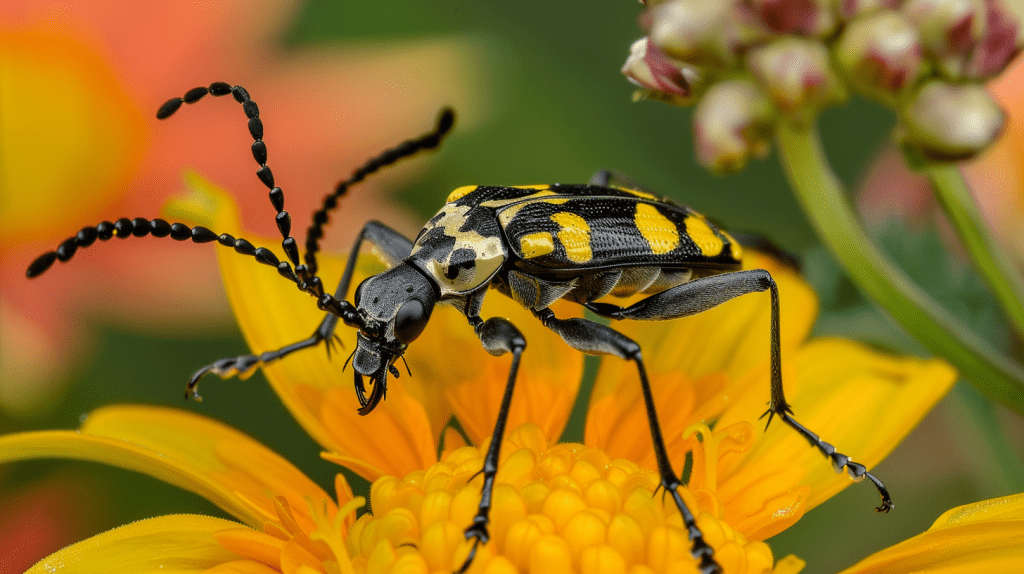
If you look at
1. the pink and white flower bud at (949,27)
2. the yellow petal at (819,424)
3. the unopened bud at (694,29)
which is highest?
the unopened bud at (694,29)

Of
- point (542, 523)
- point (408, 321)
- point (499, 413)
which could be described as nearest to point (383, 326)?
point (408, 321)

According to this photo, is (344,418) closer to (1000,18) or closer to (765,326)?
(765,326)

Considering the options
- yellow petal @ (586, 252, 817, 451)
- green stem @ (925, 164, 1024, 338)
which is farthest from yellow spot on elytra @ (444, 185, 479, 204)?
green stem @ (925, 164, 1024, 338)

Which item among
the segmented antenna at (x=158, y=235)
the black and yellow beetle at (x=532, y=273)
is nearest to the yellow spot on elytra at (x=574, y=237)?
the black and yellow beetle at (x=532, y=273)

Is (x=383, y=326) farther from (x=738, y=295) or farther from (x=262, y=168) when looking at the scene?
(x=738, y=295)

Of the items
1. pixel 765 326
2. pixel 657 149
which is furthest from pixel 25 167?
pixel 765 326

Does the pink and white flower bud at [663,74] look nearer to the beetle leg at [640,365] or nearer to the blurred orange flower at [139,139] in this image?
the beetle leg at [640,365]
